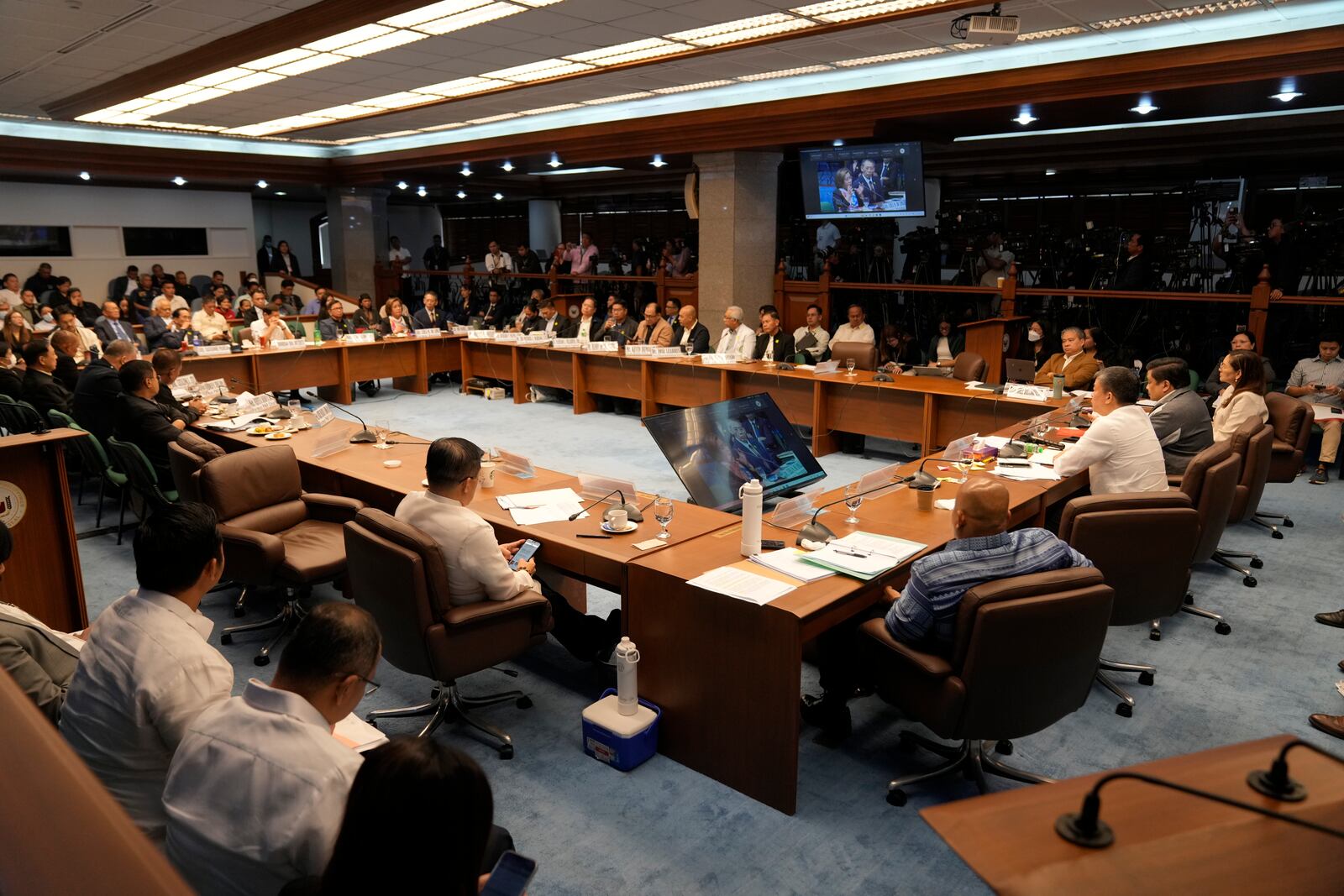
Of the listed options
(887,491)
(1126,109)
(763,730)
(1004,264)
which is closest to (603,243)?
(1004,264)

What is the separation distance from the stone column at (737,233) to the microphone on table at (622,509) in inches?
249

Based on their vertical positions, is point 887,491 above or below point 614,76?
below

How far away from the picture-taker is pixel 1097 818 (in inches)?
46.2

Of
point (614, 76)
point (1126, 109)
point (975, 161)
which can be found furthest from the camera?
point (975, 161)

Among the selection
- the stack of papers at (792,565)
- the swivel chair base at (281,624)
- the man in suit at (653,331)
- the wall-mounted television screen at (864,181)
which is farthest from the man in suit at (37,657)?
the wall-mounted television screen at (864,181)

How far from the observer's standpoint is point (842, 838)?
270 cm

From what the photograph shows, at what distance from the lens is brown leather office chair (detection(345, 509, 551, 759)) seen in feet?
9.69

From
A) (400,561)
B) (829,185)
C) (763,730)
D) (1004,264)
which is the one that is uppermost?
(829,185)

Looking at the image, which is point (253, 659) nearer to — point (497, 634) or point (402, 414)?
point (497, 634)

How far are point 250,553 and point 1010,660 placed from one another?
10.1 feet

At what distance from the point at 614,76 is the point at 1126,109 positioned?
431 centimetres

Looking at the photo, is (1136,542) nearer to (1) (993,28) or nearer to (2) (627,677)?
(2) (627,677)

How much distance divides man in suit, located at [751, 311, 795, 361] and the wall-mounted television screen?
177 centimetres

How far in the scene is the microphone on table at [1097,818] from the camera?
1153 millimetres
